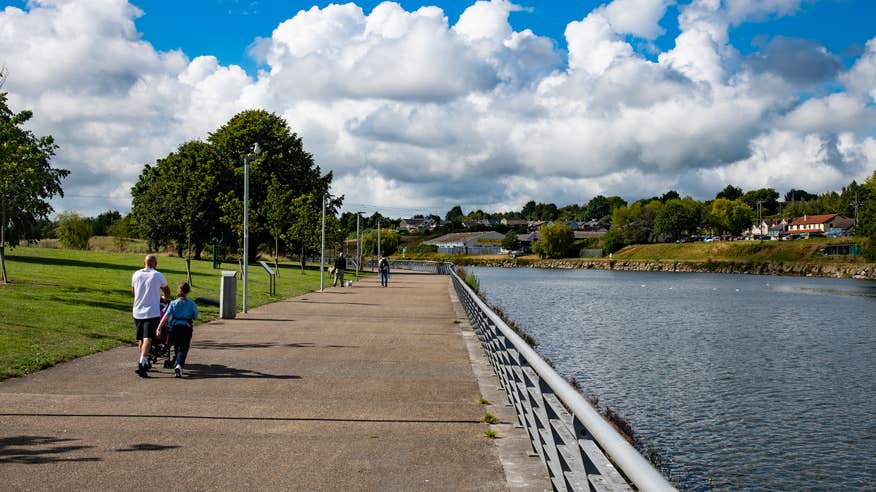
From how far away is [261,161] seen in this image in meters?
63.8

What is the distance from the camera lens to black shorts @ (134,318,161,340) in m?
11.4

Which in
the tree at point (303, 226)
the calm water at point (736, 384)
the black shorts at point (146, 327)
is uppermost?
the tree at point (303, 226)

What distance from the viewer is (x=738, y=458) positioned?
11.6m

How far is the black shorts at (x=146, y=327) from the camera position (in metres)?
11.4

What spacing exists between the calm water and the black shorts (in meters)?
7.23

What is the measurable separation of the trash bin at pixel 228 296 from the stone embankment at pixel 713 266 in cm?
7948

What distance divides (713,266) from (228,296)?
96.2 metres

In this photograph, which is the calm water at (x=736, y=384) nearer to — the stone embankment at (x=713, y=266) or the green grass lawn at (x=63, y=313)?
the green grass lawn at (x=63, y=313)

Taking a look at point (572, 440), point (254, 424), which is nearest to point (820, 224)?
point (254, 424)

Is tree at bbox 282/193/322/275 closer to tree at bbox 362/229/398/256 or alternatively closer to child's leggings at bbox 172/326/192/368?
child's leggings at bbox 172/326/192/368

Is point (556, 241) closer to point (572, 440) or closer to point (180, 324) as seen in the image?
point (180, 324)

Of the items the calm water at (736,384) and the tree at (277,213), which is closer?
the calm water at (736,384)

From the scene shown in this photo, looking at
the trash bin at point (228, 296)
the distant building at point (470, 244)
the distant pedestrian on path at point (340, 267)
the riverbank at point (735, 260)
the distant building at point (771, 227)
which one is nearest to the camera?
the trash bin at point (228, 296)

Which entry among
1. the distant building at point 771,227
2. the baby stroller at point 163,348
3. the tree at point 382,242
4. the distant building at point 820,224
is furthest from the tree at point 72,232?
Result: the distant building at point 771,227
